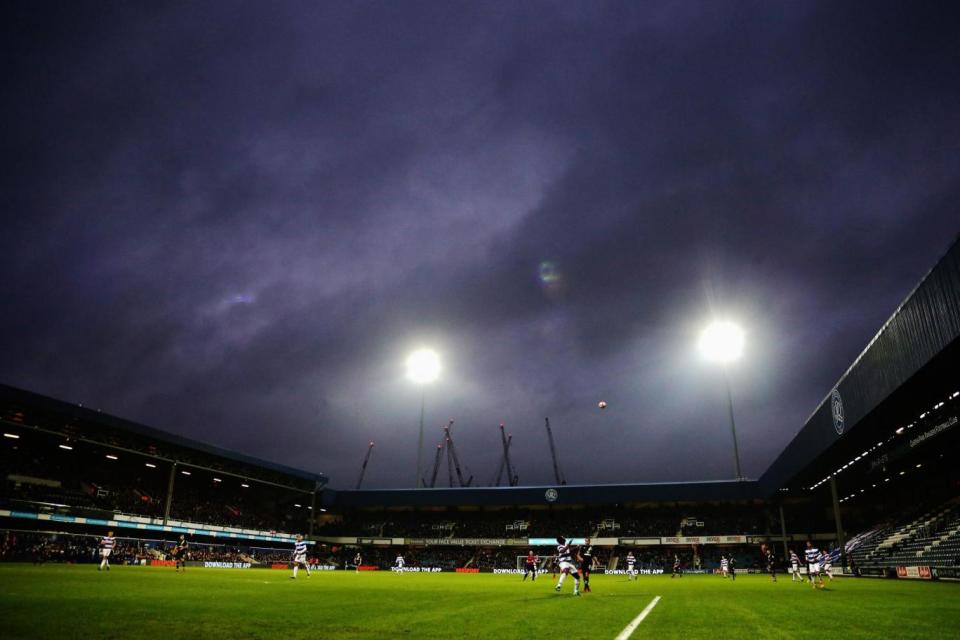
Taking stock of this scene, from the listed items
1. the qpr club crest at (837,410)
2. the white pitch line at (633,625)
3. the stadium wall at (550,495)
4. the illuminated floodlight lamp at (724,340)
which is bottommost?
the white pitch line at (633,625)

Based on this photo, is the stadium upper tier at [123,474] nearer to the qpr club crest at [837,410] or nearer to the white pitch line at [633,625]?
the white pitch line at [633,625]

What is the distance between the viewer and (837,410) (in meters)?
35.7

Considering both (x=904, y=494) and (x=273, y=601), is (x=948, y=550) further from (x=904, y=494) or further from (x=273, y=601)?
(x=273, y=601)

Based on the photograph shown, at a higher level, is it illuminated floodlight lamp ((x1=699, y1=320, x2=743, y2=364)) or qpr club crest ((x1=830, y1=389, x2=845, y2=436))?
illuminated floodlight lamp ((x1=699, y1=320, x2=743, y2=364))

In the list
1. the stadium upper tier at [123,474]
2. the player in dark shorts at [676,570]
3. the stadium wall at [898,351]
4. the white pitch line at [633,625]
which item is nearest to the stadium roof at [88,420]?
the stadium upper tier at [123,474]

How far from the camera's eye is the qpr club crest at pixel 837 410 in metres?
35.0

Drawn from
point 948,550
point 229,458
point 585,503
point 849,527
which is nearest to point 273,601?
point 948,550

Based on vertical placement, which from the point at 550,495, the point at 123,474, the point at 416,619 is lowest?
the point at 416,619

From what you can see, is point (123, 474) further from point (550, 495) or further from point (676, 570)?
point (676, 570)

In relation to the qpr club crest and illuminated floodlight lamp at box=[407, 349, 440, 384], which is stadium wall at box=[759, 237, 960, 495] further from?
illuminated floodlight lamp at box=[407, 349, 440, 384]

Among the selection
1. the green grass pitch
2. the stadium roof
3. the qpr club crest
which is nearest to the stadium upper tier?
the stadium roof

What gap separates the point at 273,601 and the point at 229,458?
56.1 meters

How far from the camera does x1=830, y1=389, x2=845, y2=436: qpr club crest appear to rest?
115ft

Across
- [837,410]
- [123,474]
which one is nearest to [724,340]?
[837,410]
